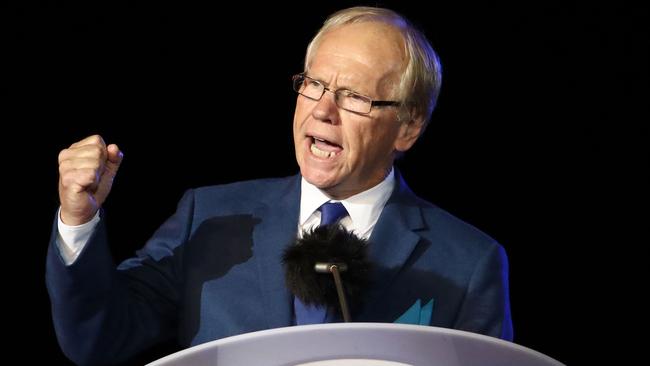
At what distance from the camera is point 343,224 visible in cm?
253

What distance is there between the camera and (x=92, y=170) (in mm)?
1849

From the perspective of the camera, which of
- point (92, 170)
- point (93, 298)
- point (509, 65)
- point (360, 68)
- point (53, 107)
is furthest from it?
point (509, 65)

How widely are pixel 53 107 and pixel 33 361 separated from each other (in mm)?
820

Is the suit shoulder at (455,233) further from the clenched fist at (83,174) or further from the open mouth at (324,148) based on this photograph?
the clenched fist at (83,174)

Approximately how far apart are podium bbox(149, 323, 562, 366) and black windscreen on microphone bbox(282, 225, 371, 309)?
640 millimetres

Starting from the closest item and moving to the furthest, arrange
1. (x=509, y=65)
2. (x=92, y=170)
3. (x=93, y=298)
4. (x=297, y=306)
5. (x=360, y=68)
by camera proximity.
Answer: (x=92, y=170)
(x=93, y=298)
(x=297, y=306)
(x=360, y=68)
(x=509, y=65)

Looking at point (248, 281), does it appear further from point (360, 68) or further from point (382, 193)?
point (360, 68)

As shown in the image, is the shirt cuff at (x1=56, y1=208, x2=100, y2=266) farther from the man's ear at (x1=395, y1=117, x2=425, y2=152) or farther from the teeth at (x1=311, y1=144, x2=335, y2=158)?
the man's ear at (x1=395, y1=117, x2=425, y2=152)

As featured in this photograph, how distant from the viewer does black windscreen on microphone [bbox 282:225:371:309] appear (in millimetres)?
1828

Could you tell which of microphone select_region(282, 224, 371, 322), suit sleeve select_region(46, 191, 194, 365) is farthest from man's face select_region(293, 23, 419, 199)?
microphone select_region(282, 224, 371, 322)

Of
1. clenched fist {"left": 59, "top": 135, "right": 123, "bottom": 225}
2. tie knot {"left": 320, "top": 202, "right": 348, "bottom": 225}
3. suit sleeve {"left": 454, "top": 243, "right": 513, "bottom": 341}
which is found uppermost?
clenched fist {"left": 59, "top": 135, "right": 123, "bottom": 225}

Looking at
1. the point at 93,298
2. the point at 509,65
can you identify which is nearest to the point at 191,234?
the point at 93,298

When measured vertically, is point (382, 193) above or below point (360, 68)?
below

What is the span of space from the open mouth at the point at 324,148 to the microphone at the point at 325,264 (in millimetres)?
629
